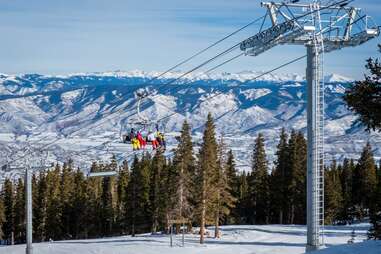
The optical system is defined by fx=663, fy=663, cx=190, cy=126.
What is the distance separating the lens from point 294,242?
5428 centimetres

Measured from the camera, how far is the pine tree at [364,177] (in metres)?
82.2

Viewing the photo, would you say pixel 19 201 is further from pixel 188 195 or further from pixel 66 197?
pixel 188 195

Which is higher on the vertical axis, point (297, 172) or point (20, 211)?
point (297, 172)

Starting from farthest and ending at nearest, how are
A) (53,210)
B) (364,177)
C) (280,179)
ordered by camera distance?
(53,210) < (364,177) < (280,179)

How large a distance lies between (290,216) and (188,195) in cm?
2590

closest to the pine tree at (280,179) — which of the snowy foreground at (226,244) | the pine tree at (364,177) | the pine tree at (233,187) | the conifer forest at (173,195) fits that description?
the conifer forest at (173,195)

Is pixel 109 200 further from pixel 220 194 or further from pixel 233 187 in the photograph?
pixel 220 194

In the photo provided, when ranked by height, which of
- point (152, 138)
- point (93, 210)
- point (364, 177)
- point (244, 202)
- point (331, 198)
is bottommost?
point (93, 210)

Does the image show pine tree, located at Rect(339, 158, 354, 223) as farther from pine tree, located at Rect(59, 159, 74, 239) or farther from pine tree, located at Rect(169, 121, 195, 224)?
pine tree, located at Rect(59, 159, 74, 239)

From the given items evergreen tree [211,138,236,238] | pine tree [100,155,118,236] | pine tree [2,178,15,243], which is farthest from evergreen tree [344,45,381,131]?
pine tree [2,178,15,243]

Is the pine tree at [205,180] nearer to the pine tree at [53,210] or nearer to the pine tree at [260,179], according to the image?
the pine tree at [260,179]

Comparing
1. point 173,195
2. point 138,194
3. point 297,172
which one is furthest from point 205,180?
point 138,194

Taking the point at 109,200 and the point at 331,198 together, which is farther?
the point at 109,200

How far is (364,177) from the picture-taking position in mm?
83750
